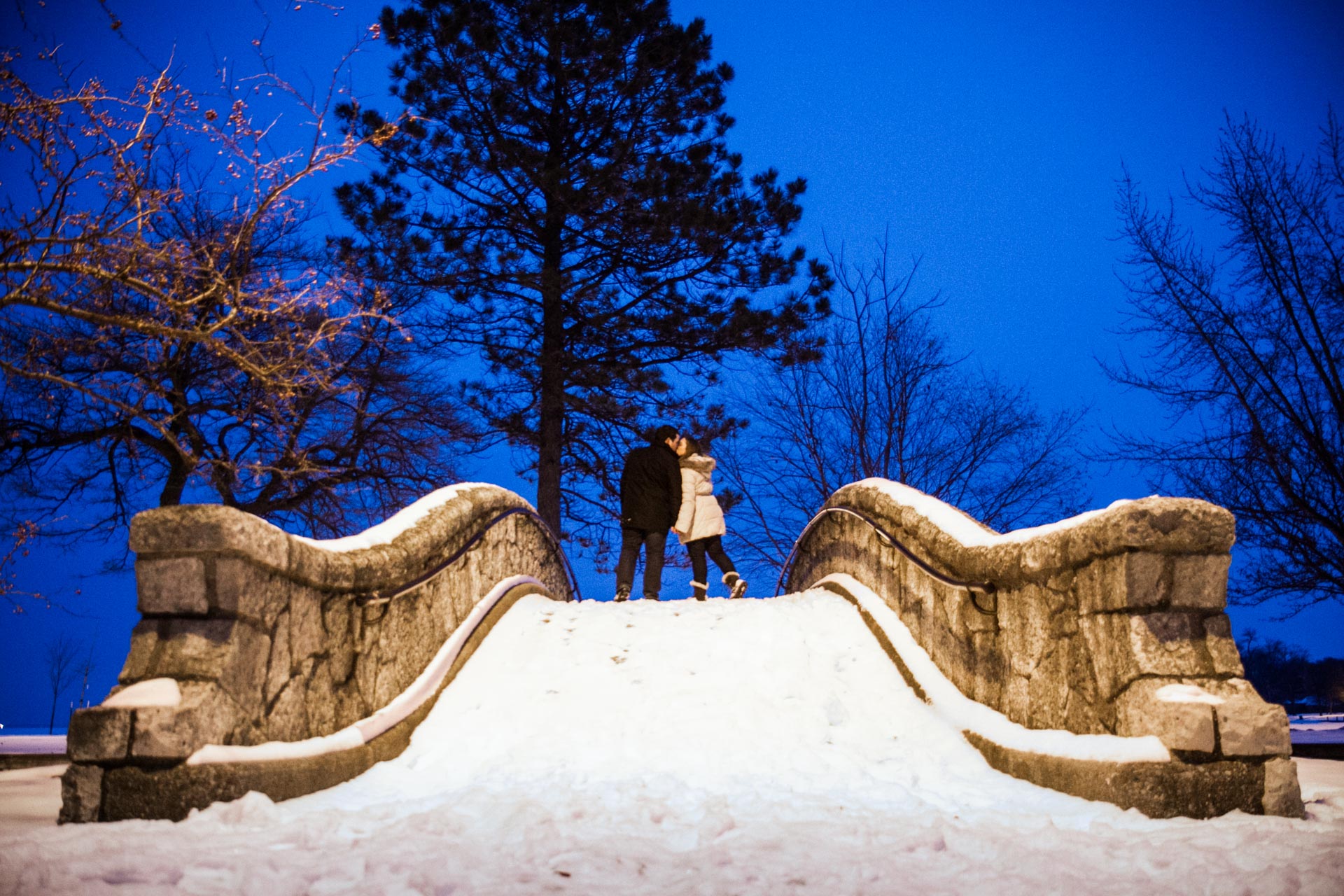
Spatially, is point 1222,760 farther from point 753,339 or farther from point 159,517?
point 753,339

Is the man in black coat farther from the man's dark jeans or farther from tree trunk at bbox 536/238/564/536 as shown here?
tree trunk at bbox 536/238/564/536

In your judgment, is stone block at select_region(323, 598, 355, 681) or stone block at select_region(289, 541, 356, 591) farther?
stone block at select_region(323, 598, 355, 681)

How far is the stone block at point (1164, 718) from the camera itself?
373cm

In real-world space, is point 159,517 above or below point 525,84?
below

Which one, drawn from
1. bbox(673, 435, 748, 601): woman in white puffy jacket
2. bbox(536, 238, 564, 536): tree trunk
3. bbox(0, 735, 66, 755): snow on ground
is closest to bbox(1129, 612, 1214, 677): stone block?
bbox(673, 435, 748, 601): woman in white puffy jacket

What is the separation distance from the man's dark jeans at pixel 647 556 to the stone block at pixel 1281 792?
5798 mm

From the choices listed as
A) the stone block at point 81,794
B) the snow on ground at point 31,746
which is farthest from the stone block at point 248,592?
the snow on ground at point 31,746

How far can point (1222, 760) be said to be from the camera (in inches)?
148

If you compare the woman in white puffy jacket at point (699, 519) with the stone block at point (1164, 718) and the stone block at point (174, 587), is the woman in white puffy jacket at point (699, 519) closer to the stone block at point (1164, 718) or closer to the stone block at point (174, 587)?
the stone block at point (1164, 718)

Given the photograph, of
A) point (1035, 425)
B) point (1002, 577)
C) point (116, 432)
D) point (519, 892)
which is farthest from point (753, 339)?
point (519, 892)

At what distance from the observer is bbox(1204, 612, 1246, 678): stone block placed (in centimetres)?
396

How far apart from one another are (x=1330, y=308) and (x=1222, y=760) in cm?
938

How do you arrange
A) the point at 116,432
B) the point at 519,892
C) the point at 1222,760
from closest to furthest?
the point at 519,892, the point at 1222,760, the point at 116,432

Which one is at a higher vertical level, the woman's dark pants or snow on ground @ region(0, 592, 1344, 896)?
the woman's dark pants
